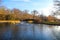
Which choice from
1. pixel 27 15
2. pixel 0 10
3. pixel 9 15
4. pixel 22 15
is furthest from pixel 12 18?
pixel 27 15

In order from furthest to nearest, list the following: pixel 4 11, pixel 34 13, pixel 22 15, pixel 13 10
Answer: pixel 34 13
pixel 22 15
pixel 13 10
pixel 4 11

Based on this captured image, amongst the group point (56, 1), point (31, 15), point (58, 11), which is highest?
point (56, 1)

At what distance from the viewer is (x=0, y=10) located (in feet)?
180

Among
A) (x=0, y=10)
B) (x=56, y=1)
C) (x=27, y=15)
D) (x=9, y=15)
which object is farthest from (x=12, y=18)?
(x=56, y=1)

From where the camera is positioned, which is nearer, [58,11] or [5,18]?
[58,11]

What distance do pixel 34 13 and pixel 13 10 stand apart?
1668 centimetres

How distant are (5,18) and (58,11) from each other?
53.0 metres

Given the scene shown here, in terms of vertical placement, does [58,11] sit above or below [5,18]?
above

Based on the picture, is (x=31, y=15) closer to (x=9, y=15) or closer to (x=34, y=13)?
(x=34, y=13)

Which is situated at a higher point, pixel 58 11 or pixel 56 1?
pixel 56 1

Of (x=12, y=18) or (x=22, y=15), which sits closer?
(x=12, y=18)

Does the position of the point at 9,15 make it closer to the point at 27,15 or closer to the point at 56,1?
the point at 27,15

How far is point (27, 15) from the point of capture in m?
79.5

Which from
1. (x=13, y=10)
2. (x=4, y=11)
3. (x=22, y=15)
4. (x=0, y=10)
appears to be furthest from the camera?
(x=22, y=15)
